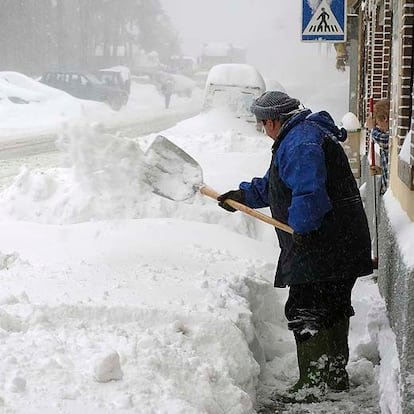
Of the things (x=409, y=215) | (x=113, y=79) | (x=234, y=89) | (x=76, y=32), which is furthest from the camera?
(x=76, y=32)

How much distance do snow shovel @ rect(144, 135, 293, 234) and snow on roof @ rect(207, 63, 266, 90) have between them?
Result: 10.0 metres

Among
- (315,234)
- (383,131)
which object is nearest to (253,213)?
(315,234)

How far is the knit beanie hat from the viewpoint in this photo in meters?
3.88

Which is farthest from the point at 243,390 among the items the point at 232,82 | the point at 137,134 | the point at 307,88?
the point at 307,88

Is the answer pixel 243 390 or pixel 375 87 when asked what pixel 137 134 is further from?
pixel 243 390

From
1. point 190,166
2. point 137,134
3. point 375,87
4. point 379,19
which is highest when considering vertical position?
point 379,19

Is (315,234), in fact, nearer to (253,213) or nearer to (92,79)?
(253,213)

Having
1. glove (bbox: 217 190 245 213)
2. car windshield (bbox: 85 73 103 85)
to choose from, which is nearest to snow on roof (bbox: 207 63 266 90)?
glove (bbox: 217 190 245 213)

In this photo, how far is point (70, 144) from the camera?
5.90 m

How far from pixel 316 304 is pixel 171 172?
196 centimetres

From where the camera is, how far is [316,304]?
4.02 metres

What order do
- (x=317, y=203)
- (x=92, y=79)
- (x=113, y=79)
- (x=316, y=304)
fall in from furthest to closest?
(x=113, y=79)
(x=92, y=79)
(x=316, y=304)
(x=317, y=203)

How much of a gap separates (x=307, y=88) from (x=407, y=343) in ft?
134

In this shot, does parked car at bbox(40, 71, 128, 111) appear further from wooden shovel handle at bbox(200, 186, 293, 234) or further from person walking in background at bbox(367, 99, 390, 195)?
wooden shovel handle at bbox(200, 186, 293, 234)
